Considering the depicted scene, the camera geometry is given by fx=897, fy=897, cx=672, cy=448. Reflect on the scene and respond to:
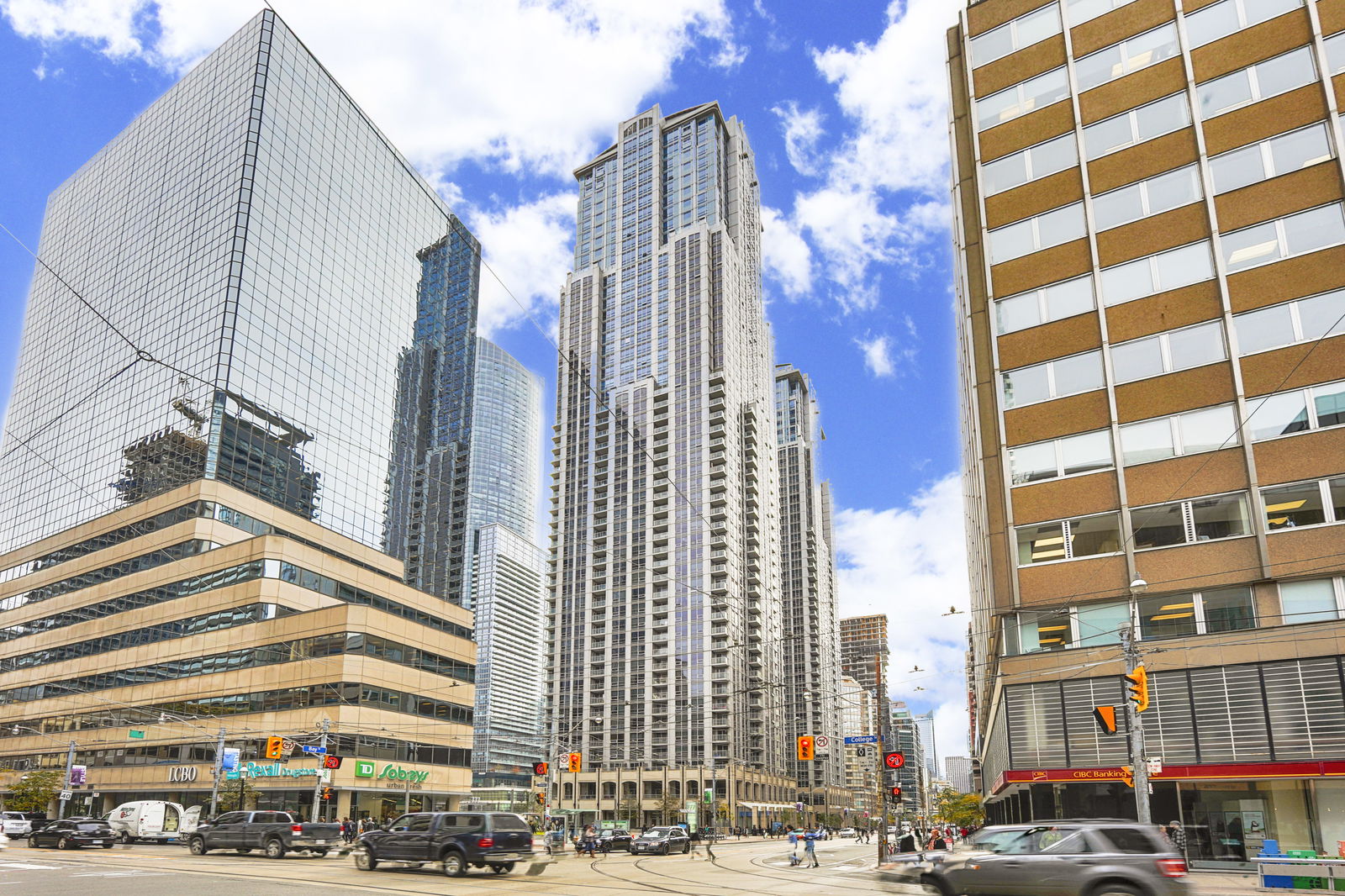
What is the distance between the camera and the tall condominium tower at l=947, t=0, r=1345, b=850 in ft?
96.2

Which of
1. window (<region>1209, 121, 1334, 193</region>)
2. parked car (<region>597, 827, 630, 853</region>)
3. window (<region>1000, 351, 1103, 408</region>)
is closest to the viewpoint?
window (<region>1209, 121, 1334, 193</region>)

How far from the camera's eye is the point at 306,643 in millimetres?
63062

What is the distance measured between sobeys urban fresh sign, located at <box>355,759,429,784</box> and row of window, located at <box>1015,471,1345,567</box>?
4551cm

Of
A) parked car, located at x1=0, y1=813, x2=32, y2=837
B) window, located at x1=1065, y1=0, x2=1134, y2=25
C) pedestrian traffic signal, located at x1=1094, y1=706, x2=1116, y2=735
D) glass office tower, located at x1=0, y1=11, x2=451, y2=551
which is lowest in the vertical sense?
parked car, located at x1=0, y1=813, x2=32, y2=837

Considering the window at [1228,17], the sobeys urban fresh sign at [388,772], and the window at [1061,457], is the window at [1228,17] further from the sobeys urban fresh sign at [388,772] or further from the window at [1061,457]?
the sobeys urban fresh sign at [388,772]

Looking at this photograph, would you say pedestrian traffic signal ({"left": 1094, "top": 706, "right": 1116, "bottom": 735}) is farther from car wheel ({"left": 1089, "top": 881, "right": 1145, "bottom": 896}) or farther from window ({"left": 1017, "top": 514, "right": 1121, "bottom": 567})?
car wheel ({"left": 1089, "top": 881, "right": 1145, "bottom": 896})

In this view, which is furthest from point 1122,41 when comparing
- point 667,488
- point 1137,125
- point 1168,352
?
point 667,488

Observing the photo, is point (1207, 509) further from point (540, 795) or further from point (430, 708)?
point (430, 708)

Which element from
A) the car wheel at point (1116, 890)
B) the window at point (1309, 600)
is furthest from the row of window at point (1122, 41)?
the car wheel at point (1116, 890)

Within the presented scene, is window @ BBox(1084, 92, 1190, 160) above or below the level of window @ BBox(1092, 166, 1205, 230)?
above

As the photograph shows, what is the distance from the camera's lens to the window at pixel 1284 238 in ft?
103

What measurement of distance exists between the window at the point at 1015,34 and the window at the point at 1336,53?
10642 mm

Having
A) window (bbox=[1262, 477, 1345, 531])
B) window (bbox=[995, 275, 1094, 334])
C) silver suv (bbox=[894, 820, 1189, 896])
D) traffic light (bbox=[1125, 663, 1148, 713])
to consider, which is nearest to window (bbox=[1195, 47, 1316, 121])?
window (bbox=[995, 275, 1094, 334])

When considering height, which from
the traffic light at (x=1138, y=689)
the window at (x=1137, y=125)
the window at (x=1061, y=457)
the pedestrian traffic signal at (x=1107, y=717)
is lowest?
the pedestrian traffic signal at (x=1107, y=717)
